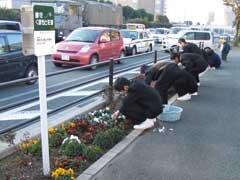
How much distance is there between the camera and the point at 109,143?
470 cm

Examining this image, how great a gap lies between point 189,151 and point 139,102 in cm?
118

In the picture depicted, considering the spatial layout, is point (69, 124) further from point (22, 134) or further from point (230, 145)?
point (230, 145)

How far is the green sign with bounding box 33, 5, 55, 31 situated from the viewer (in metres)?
3.17

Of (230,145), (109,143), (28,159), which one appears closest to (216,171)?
(230,145)

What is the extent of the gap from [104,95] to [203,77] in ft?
21.3

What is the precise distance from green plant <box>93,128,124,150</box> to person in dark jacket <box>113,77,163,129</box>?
0.55m

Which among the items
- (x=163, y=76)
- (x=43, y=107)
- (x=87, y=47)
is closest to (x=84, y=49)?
(x=87, y=47)

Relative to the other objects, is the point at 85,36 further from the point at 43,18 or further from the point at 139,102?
the point at 43,18

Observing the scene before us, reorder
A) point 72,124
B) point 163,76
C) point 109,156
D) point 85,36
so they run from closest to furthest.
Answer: point 109,156 → point 72,124 → point 163,76 → point 85,36

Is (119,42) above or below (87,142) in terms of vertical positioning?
above

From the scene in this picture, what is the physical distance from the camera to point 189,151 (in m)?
4.72

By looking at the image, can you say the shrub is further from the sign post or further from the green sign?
the green sign

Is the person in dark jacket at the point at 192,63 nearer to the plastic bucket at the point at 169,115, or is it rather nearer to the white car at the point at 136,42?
the plastic bucket at the point at 169,115

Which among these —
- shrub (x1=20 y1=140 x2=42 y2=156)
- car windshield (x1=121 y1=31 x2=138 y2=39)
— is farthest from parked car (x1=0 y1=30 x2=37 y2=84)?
car windshield (x1=121 y1=31 x2=138 y2=39)
